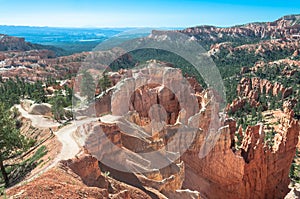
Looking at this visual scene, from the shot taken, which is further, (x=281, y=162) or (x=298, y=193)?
(x=281, y=162)

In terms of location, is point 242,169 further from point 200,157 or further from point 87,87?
point 87,87

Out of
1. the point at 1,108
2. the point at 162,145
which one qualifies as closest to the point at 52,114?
the point at 1,108

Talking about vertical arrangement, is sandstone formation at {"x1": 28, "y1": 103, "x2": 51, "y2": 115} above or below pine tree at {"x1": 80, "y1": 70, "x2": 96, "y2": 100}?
below

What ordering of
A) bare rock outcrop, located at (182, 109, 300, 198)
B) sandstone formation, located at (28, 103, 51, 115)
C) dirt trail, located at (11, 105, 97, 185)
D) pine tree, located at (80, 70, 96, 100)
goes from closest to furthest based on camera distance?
1. dirt trail, located at (11, 105, 97, 185)
2. bare rock outcrop, located at (182, 109, 300, 198)
3. sandstone formation, located at (28, 103, 51, 115)
4. pine tree, located at (80, 70, 96, 100)

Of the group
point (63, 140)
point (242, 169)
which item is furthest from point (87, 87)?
point (242, 169)

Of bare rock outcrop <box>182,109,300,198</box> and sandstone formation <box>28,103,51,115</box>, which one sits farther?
sandstone formation <box>28,103,51,115</box>

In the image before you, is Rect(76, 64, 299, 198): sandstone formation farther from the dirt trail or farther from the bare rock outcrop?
the dirt trail

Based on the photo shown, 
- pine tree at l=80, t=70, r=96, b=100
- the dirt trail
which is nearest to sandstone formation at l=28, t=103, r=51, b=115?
the dirt trail

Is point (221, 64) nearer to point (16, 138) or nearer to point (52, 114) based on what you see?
point (52, 114)

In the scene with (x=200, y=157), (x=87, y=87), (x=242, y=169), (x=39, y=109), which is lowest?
(x=242, y=169)

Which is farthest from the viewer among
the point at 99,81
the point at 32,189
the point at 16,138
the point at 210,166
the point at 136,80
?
the point at 99,81

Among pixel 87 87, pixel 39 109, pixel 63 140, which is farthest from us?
pixel 87 87
